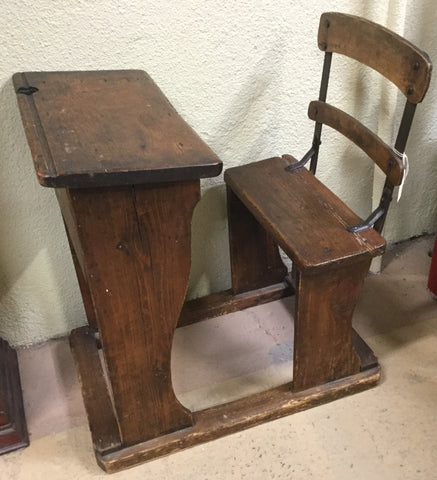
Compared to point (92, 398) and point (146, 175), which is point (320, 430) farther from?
point (146, 175)

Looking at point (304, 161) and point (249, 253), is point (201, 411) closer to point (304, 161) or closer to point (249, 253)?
point (249, 253)

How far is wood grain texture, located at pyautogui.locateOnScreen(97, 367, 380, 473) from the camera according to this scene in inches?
51.1

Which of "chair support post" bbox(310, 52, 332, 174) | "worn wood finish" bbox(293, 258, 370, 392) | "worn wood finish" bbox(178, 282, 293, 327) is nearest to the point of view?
"worn wood finish" bbox(293, 258, 370, 392)

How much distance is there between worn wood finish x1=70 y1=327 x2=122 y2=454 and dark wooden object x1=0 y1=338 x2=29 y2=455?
175 millimetres

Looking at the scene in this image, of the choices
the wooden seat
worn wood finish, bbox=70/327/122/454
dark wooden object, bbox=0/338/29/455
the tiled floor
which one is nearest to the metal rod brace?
the wooden seat

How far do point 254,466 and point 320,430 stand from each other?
205mm

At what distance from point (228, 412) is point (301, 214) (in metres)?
0.55

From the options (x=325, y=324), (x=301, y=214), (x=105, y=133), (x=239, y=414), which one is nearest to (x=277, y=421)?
(x=239, y=414)

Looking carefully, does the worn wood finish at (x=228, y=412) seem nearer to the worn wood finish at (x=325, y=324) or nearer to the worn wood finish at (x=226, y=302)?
the worn wood finish at (x=325, y=324)

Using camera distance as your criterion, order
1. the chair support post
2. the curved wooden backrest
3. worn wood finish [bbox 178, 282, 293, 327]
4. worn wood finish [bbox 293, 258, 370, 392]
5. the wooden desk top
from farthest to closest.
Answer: worn wood finish [bbox 178, 282, 293, 327]
the chair support post
worn wood finish [bbox 293, 258, 370, 392]
the curved wooden backrest
the wooden desk top

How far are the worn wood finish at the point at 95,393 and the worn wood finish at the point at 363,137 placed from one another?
922 mm

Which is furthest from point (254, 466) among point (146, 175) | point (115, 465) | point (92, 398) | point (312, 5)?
point (312, 5)

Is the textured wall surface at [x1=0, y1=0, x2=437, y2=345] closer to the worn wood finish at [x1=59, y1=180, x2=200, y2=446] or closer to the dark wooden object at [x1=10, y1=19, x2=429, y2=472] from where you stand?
the dark wooden object at [x1=10, y1=19, x2=429, y2=472]

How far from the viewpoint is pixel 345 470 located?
50.7 inches
